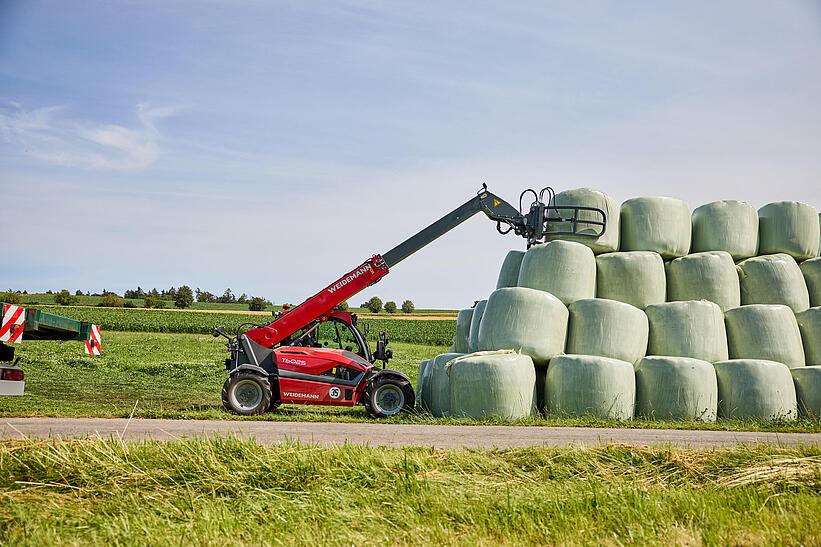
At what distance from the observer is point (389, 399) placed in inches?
565

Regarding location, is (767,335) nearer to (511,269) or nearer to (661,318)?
(661,318)

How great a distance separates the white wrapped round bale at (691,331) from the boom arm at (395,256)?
7.46ft

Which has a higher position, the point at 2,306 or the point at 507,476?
the point at 2,306

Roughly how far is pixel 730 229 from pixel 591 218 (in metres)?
2.80

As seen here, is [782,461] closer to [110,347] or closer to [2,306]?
[2,306]

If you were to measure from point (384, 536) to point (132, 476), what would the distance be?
2539 mm

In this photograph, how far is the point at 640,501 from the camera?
6.37m

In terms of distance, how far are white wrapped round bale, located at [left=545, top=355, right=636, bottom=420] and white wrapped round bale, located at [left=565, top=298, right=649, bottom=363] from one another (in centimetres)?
36

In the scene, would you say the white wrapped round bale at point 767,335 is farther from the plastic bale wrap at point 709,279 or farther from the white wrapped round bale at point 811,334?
the plastic bale wrap at point 709,279

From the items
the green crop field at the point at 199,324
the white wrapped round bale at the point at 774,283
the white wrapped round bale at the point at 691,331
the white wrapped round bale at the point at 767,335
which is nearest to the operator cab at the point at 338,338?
the white wrapped round bale at the point at 691,331

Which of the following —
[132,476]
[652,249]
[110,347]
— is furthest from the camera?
[110,347]

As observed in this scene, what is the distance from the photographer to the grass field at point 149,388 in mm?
13242

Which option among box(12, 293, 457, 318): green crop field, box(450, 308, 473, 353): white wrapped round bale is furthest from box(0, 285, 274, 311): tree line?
box(450, 308, 473, 353): white wrapped round bale

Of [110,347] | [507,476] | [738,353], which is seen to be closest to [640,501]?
[507,476]
